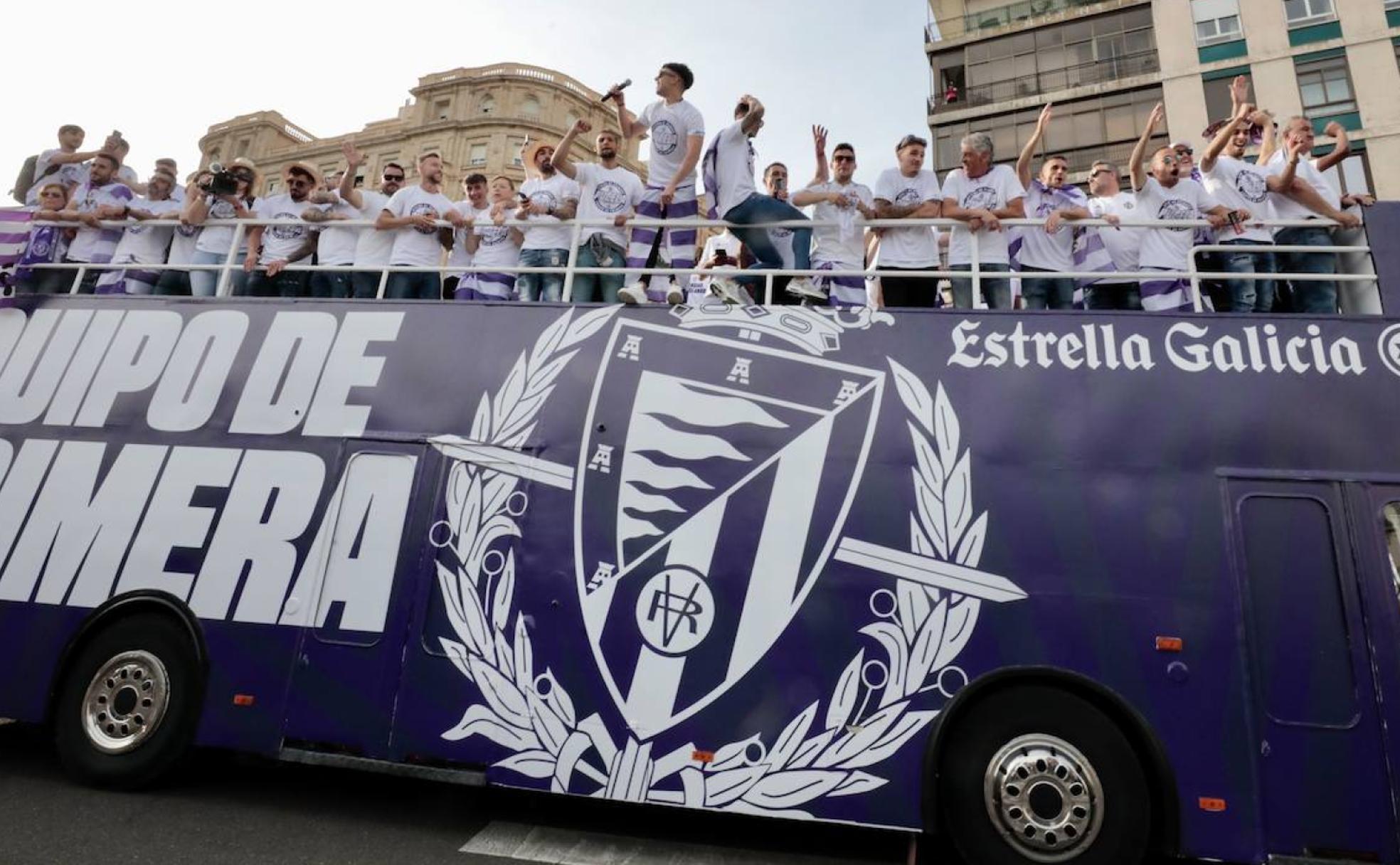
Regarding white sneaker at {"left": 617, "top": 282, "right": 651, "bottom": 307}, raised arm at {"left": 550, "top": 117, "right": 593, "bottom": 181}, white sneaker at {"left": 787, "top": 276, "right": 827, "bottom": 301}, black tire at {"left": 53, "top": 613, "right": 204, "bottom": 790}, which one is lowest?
black tire at {"left": 53, "top": 613, "right": 204, "bottom": 790}

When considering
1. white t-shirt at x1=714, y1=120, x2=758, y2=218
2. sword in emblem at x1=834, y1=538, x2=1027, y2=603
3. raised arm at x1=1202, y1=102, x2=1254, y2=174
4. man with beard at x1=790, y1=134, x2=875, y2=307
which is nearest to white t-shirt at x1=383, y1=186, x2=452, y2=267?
white t-shirt at x1=714, y1=120, x2=758, y2=218

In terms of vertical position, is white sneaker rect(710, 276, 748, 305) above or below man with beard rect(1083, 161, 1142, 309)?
below

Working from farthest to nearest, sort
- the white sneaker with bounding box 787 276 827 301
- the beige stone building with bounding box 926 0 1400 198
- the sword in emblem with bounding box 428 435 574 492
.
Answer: the beige stone building with bounding box 926 0 1400 198, the white sneaker with bounding box 787 276 827 301, the sword in emblem with bounding box 428 435 574 492

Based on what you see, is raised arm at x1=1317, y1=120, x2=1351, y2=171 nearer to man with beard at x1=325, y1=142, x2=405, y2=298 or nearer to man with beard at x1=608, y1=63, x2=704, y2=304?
man with beard at x1=608, y1=63, x2=704, y2=304

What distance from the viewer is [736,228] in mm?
5180

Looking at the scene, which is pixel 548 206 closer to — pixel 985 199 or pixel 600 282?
pixel 600 282

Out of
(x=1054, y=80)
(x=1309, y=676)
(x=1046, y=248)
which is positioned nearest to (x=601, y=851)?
(x=1309, y=676)

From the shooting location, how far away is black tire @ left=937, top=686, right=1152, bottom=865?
3381 millimetres

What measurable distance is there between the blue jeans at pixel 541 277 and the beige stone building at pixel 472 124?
3533 centimetres

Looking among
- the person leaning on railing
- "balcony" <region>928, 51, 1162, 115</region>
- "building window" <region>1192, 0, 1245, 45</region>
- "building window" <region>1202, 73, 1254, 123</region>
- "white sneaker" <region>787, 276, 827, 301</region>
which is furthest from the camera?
"balcony" <region>928, 51, 1162, 115</region>

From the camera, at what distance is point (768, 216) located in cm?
511

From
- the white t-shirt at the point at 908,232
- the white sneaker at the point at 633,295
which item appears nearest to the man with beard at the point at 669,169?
the white sneaker at the point at 633,295

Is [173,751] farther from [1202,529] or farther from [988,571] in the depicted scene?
[1202,529]

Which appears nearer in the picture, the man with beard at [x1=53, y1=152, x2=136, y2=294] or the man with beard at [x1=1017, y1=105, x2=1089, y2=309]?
Result: the man with beard at [x1=1017, y1=105, x2=1089, y2=309]
